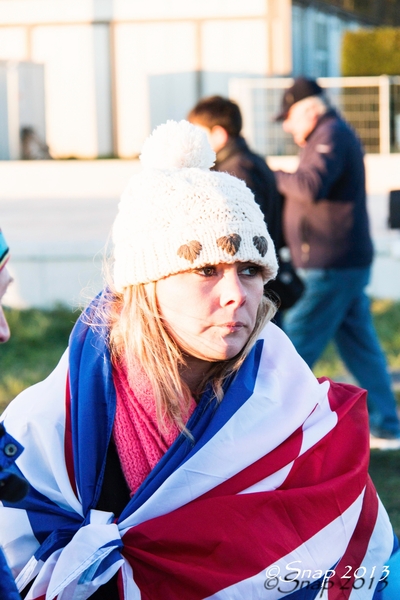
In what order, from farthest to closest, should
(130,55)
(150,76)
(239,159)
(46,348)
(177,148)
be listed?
1. (130,55)
2. (150,76)
3. (46,348)
4. (239,159)
5. (177,148)

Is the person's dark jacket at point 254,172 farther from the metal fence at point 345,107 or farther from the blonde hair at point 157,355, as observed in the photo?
the metal fence at point 345,107

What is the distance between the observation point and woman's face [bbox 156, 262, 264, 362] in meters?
2.09

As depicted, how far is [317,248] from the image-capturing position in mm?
5113

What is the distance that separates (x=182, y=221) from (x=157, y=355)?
309 millimetres

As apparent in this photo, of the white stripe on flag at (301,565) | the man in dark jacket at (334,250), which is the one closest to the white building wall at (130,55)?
the man in dark jacket at (334,250)

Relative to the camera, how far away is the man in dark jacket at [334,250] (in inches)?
198

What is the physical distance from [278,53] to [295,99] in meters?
15.0

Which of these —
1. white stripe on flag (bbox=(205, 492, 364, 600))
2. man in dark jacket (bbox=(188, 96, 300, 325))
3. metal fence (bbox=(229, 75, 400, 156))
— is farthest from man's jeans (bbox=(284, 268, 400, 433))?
metal fence (bbox=(229, 75, 400, 156))

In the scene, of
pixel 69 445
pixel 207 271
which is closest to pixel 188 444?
pixel 69 445

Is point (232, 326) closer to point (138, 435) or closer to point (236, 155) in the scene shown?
point (138, 435)

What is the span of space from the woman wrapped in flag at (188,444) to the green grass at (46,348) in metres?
2.72

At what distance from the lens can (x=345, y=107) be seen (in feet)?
51.4

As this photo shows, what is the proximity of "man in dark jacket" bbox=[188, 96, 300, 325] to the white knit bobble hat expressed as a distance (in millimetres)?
2461

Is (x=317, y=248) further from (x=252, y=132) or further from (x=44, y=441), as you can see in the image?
(x=252, y=132)
